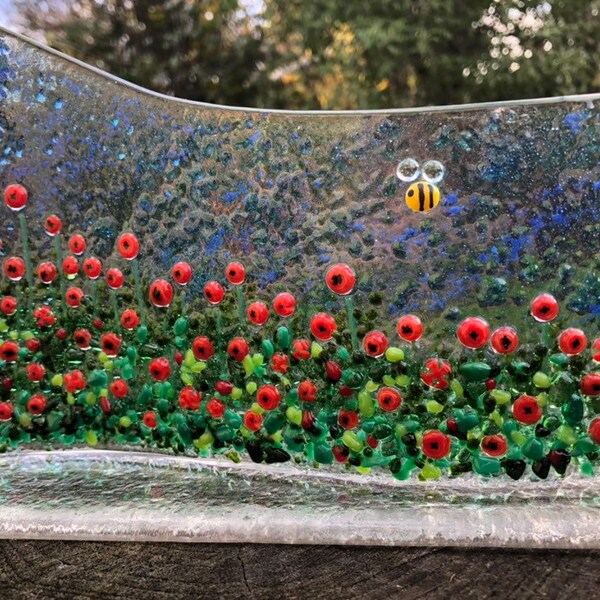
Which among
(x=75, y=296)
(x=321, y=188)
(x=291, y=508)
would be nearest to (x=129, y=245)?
(x=75, y=296)

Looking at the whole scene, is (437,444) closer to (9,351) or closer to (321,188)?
(321,188)

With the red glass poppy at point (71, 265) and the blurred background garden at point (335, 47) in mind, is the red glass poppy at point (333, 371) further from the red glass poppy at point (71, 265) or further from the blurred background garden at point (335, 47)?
the blurred background garden at point (335, 47)

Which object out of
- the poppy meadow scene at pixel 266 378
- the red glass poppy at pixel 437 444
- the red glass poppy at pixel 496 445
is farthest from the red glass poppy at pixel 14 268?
the red glass poppy at pixel 496 445

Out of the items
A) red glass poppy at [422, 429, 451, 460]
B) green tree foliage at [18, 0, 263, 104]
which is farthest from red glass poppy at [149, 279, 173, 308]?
green tree foliage at [18, 0, 263, 104]

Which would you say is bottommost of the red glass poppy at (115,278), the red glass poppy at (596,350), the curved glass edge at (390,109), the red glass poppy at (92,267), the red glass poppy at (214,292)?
the red glass poppy at (596,350)

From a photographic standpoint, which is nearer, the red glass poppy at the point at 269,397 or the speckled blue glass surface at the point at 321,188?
the speckled blue glass surface at the point at 321,188

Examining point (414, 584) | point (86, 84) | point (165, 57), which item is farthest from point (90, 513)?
point (165, 57)

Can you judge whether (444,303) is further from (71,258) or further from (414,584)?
(71,258)
